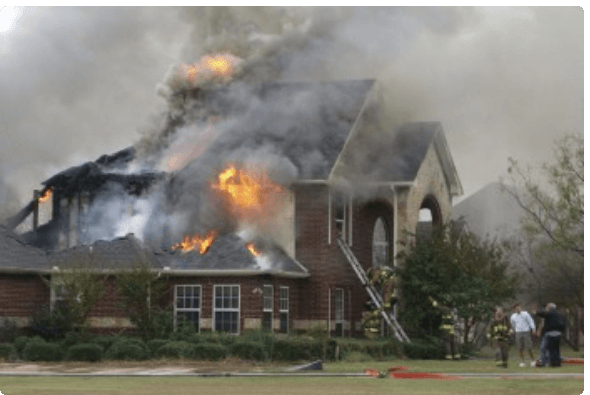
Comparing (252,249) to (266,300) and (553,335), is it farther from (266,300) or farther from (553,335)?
(553,335)

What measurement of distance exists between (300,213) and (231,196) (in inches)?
111

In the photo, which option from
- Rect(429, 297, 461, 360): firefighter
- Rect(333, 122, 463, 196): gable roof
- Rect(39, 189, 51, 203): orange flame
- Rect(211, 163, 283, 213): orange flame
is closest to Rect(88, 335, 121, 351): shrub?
Rect(211, 163, 283, 213): orange flame

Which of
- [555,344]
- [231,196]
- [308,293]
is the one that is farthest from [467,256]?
[555,344]

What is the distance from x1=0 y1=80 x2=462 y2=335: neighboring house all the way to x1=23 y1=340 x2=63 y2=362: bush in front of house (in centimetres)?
508

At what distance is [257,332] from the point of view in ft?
123

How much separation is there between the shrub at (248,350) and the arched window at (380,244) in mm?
13285

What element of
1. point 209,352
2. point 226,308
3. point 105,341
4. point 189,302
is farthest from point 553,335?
point 189,302

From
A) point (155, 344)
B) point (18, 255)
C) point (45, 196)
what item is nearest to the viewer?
point (155, 344)

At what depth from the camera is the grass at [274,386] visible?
25000mm

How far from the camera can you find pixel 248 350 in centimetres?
3566

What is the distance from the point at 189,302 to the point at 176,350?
621 cm

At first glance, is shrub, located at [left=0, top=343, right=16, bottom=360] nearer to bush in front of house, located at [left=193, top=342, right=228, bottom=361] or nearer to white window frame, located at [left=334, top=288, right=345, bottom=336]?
bush in front of house, located at [left=193, top=342, right=228, bottom=361]

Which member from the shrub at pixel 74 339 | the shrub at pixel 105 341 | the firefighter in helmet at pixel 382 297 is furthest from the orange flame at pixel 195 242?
the firefighter in helmet at pixel 382 297

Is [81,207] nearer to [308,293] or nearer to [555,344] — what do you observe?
[308,293]
